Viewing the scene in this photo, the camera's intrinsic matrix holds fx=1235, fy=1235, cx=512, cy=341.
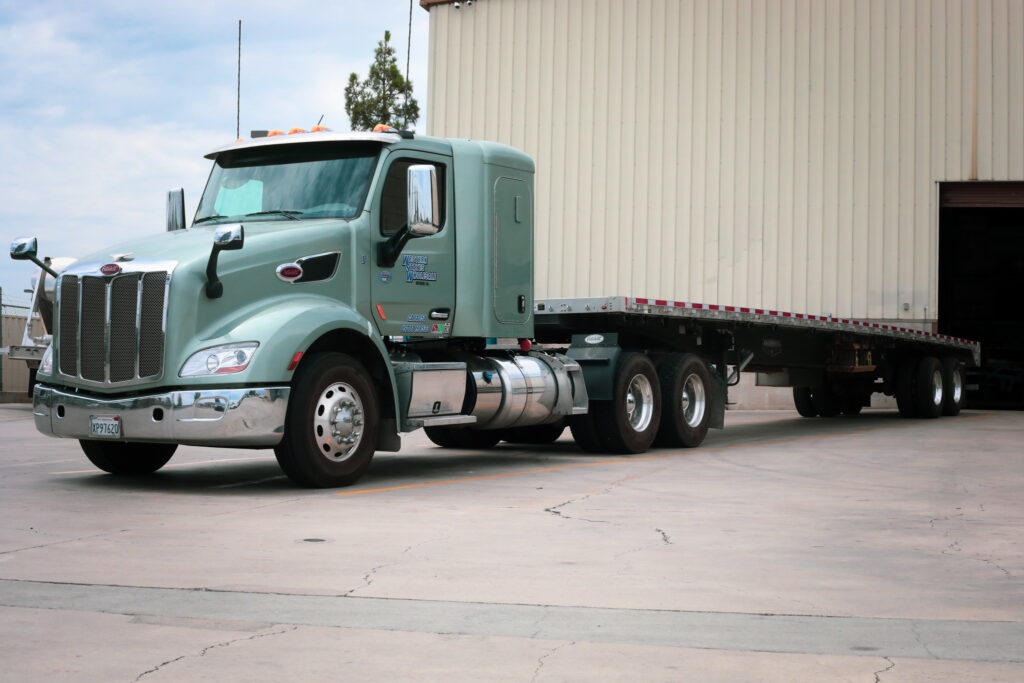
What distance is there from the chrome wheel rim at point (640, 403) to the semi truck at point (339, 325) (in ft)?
0.07

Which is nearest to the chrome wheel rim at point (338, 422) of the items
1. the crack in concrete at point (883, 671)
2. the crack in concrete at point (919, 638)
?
the crack in concrete at point (919, 638)

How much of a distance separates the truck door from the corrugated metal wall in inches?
609

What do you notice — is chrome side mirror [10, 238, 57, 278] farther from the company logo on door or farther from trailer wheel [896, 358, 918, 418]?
trailer wheel [896, 358, 918, 418]

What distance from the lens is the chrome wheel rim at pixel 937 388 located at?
2131 cm

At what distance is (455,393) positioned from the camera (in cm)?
1085

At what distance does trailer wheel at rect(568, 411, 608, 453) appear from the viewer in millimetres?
12984

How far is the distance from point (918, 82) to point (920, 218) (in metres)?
2.71

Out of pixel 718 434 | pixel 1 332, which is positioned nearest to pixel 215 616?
pixel 718 434

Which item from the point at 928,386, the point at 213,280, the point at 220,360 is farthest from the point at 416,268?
the point at 928,386

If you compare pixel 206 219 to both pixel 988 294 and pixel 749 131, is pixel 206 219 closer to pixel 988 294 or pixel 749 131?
pixel 749 131

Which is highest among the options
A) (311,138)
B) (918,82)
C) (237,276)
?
(918,82)

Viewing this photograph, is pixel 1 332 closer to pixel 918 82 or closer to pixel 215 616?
pixel 918 82

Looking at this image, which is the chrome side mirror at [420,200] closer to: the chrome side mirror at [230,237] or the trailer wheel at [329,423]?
the trailer wheel at [329,423]

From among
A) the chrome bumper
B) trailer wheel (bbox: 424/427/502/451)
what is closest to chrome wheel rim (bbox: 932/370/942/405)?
trailer wheel (bbox: 424/427/502/451)
